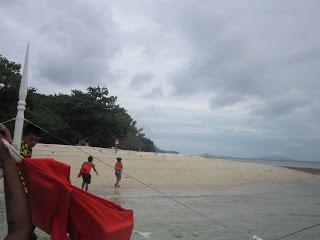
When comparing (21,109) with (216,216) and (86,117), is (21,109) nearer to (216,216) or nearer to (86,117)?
(216,216)

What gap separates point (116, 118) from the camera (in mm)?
40125

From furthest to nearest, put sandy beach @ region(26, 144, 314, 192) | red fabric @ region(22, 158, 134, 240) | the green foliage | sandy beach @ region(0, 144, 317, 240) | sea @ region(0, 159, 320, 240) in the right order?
the green foliage
sandy beach @ region(26, 144, 314, 192)
sandy beach @ region(0, 144, 317, 240)
sea @ region(0, 159, 320, 240)
red fabric @ region(22, 158, 134, 240)

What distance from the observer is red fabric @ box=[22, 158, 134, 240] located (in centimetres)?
258

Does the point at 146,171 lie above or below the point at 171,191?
above

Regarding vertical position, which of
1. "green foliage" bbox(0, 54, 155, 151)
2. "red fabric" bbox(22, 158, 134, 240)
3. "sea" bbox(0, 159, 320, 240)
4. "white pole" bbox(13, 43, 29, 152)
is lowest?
"sea" bbox(0, 159, 320, 240)

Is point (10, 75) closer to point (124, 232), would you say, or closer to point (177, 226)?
point (177, 226)

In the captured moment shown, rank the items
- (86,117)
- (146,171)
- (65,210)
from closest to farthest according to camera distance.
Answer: (65,210), (146,171), (86,117)

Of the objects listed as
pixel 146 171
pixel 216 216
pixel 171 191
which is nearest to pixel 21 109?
pixel 216 216

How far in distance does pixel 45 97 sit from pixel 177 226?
37.6 m

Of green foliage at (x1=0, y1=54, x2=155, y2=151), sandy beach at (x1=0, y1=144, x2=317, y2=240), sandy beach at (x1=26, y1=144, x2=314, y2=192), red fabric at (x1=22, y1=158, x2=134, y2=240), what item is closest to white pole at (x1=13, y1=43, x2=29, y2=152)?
sandy beach at (x1=0, y1=144, x2=317, y2=240)

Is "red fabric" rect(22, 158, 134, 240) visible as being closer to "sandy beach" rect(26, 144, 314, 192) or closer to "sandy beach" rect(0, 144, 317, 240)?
"sandy beach" rect(0, 144, 317, 240)

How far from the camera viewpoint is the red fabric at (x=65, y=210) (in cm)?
258

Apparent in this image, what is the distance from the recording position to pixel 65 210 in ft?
8.59

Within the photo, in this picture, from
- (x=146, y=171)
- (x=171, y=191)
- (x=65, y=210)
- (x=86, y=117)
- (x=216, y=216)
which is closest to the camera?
(x=65, y=210)
